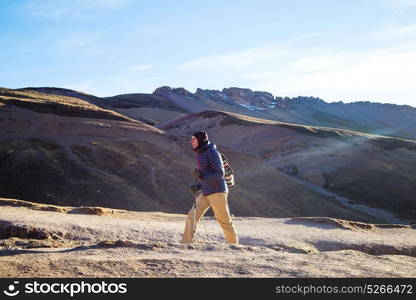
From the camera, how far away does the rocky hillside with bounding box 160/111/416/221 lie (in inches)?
1479

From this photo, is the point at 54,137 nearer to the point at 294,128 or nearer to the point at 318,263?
the point at 318,263

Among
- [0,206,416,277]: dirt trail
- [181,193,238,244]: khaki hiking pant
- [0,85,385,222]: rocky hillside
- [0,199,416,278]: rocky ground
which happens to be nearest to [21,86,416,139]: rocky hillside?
[0,85,385,222]: rocky hillside

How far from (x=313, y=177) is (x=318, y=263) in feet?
114

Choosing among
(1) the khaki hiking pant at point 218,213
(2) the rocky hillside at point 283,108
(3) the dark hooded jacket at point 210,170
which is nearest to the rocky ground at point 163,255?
(1) the khaki hiking pant at point 218,213

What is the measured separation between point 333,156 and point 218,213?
4026cm

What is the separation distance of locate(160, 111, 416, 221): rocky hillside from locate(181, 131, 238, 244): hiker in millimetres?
22502

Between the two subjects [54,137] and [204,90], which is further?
[204,90]

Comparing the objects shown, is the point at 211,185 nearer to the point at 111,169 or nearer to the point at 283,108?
the point at 111,169

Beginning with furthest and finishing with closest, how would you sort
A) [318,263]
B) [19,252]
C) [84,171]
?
[84,171]
[19,252]
[318,263]

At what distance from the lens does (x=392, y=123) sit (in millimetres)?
135250

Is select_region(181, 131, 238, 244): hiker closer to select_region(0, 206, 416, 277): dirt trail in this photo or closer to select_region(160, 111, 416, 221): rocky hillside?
select_region(0, 206, 416, 277): dirt trail

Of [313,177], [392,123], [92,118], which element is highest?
[392,123]

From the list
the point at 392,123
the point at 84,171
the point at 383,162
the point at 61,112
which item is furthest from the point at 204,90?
the point at 84,171

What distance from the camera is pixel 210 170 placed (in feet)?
28.0
